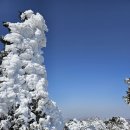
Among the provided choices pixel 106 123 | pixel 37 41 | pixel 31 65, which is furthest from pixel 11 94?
pixel 106 123

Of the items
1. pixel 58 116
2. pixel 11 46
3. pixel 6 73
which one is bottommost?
pixel 58 116

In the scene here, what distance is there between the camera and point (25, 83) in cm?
2742

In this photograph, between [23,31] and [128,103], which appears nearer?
[23,31]

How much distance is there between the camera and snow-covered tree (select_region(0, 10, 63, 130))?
84.2 feet

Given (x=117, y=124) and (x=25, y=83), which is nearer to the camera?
(x=25, y=83)

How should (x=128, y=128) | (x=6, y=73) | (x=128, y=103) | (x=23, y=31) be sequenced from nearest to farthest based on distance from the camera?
(x=6, y=73)
(x=23, y=31)
(x=128, y=103)
(x=128, y=128)

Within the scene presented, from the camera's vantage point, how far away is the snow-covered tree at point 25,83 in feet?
84.2

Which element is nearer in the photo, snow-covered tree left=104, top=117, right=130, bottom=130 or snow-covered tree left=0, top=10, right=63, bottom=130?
snow-covered tree left=0, top=10, right=63, bottom=130

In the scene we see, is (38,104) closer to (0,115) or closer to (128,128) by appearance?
(0,115)

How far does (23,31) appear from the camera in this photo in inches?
1165

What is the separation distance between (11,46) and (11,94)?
4754mm

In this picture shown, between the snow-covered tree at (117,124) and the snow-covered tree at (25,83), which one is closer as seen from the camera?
the snow-covered tree at (25,83)

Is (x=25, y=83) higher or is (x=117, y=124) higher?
(x=25, y=83)

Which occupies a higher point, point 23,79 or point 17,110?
point 23,79
